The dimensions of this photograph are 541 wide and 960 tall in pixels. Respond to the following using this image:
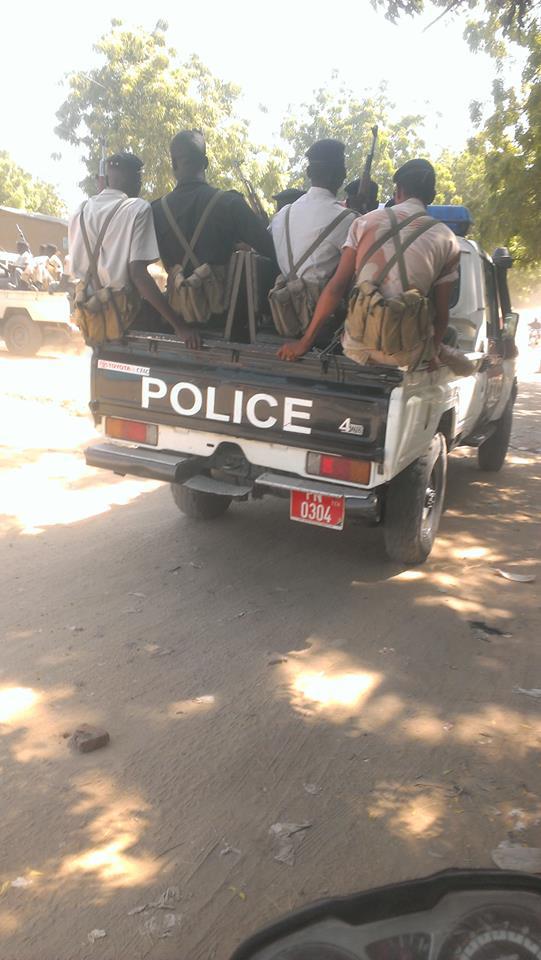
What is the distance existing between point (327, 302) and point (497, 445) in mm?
4442

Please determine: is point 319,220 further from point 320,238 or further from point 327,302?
point 327,302

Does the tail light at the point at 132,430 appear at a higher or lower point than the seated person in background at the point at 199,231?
lower

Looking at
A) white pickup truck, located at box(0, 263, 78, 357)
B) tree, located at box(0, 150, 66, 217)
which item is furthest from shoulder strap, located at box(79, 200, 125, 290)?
tree, located at box(0, 150, 66, 217)

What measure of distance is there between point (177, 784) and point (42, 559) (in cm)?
270

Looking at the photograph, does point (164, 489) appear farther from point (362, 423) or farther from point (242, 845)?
point (242, 845)

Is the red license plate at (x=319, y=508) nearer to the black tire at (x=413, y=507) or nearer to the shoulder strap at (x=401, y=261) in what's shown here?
the black tire at (x=413, y=507)

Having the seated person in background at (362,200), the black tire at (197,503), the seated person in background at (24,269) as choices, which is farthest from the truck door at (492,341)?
the seated person in background at (24,269)

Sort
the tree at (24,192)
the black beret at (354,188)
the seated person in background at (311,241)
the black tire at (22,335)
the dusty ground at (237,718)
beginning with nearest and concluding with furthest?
1. the dusty ground at (237,718)
2. the seated person in background at (311,241)
3. the black beret at (354,188)
4. the black tire at (22,335)
5. the tree at (24,192)

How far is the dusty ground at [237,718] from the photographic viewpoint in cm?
247

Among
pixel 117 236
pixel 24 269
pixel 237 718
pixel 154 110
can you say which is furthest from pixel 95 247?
pixel 154 110

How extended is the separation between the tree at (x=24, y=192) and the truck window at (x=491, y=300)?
147ft

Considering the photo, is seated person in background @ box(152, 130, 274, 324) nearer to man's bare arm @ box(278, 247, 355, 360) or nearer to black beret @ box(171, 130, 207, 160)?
black beret @ box(171, 130, 207, 160)

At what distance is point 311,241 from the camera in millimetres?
4531

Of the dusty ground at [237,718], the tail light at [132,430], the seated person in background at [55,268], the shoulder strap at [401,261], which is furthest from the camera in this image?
→ the seated person in background at [55,268]
